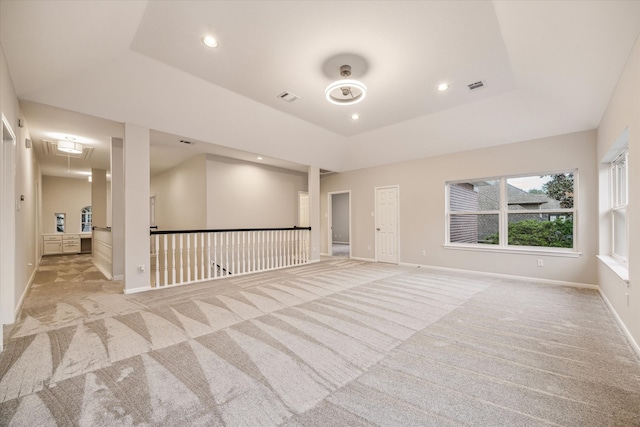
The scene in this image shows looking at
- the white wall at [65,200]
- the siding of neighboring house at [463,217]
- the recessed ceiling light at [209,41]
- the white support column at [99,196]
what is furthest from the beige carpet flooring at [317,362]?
the white wall at [65,200]

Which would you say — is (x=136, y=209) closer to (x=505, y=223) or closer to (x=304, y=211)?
(x=304, y=211)

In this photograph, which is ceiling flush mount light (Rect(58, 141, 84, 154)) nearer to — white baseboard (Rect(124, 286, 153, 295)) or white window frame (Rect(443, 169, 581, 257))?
white baseboard (Rect(124, 286, 153, 295))

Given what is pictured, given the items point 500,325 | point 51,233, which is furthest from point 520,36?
point 51,233

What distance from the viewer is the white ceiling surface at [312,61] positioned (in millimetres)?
2475

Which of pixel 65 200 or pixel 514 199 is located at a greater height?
pixel 65 200

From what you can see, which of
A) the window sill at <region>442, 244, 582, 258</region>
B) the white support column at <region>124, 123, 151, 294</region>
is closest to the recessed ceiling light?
the white support column at <region>124, 123, 151, 294</region>

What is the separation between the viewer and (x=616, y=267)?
3326 millimetres

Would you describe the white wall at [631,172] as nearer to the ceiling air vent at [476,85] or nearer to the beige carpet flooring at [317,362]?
the beige carpet flooring at [317,362]

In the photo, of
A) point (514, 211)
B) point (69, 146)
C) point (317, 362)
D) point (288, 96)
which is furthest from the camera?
point (514, 211)

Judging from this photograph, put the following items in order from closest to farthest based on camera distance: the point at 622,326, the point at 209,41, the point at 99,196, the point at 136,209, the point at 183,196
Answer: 1. the point at 622,326
2. the point at 209,41
3. the point at 136,209
4. the point at 183,196
5. the point at 99,196

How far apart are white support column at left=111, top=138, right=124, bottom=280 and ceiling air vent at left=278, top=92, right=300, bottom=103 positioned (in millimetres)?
3415

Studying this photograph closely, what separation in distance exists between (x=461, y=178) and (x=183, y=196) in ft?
23.2

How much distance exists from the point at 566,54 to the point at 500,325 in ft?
10.1

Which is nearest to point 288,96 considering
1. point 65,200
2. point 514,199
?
point 514,199
